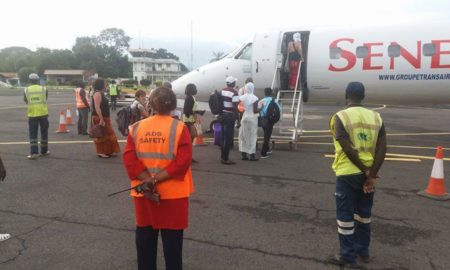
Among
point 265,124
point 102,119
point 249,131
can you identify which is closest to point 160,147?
point 249,131

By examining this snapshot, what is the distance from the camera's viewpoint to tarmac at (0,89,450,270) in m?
4.27

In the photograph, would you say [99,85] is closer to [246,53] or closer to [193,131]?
[193,131]

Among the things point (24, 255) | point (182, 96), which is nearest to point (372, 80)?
point (182, 96)

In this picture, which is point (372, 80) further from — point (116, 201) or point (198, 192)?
point (116, 201)

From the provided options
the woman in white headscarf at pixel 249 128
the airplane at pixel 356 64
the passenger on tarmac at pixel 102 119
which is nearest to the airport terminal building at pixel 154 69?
the airplane at pixel 356 64

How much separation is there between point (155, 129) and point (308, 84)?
9877 mm

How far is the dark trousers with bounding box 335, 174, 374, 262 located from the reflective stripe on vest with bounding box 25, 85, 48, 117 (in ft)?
24.7

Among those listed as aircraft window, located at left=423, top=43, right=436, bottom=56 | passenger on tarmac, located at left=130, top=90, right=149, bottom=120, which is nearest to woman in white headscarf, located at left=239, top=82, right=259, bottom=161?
passenger on tarmac, located at left=130, top=90, right=149, bottom=120

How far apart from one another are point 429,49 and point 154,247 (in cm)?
1089

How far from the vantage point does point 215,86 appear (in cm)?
1291

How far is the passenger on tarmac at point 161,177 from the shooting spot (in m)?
3.20

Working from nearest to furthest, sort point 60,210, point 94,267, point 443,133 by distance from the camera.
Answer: point 94,267 → point 60,210 → point 443,133

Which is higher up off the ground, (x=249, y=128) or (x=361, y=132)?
(x=361, y=132)

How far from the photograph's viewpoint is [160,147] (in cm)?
322
